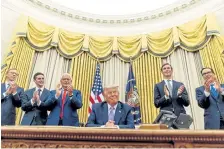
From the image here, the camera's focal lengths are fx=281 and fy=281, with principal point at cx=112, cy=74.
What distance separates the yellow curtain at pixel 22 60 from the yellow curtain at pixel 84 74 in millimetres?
957

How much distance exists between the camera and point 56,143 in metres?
1.74

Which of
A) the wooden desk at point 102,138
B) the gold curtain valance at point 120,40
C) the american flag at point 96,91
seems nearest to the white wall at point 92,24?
the gold curtain valance at point 120,40

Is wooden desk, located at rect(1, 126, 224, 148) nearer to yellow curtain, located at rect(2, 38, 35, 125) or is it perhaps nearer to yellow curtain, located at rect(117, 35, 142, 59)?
yellow curtain, located at rect(2, 38, 35, 125)

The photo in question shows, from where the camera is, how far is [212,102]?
124 inches

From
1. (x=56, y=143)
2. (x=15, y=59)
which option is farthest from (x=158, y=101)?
(x=15, y=59)

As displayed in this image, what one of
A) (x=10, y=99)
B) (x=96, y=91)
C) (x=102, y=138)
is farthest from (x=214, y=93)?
(x=96, y=91)

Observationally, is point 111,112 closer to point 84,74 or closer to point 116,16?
point 84,74

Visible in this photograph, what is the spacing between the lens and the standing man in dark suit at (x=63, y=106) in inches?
114

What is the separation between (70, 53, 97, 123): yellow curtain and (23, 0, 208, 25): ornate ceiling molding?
124 centimetres

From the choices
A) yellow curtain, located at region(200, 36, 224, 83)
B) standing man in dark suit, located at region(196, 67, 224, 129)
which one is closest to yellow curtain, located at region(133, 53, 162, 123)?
yellow curtain, located at region(200, 36, 224, 83)

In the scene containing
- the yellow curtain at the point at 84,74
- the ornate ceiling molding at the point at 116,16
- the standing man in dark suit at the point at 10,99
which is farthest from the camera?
the ornate ceiling molding at the point at 116,16

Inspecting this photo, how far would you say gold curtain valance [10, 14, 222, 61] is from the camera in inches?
243

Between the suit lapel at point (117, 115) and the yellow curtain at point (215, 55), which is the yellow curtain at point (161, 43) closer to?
the yellow curtain at point (215, 55)

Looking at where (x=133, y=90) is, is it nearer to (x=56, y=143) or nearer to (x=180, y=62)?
(x=180, y=62)
